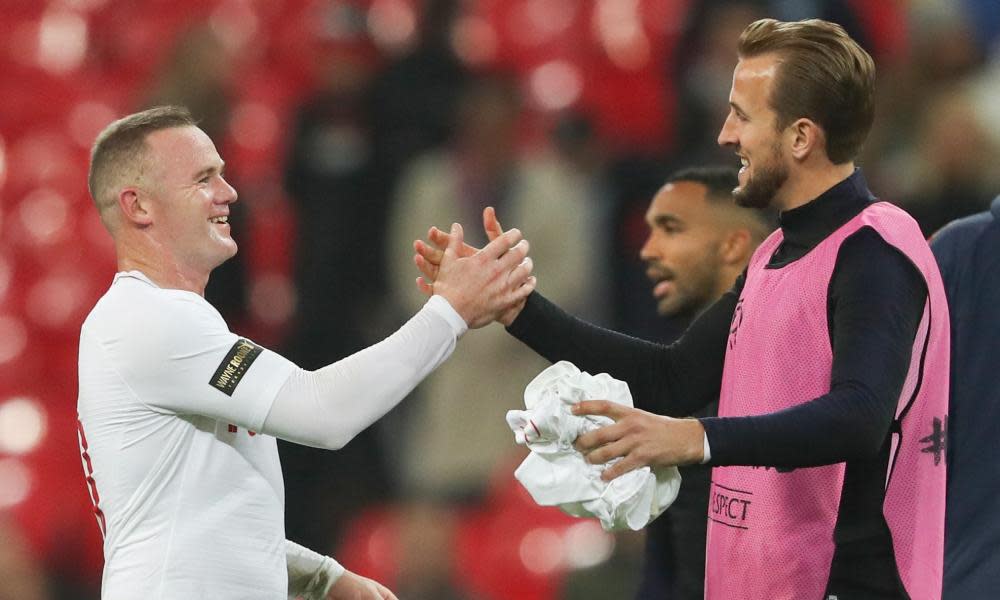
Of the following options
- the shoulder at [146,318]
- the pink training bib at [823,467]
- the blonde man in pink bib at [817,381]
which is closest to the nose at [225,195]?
the shoulder at [146,318]

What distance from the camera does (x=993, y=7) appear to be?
541cm

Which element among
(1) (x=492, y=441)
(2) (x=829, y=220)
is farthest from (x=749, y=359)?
(1) (x=492, y=441)

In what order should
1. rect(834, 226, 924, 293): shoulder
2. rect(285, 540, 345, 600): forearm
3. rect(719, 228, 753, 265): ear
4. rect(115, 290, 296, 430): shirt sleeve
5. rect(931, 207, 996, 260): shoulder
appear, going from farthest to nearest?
rect(719, 228, 753, 265): ear, rect(931, 207, 996, 260): shoulder, rect(285, 540, 345, 600): forearm, rect(115, 290, 296, 430): shirt sleeve, rect(834, 226, 924, 293): shoulder

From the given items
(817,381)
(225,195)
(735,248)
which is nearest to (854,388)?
(817,381)

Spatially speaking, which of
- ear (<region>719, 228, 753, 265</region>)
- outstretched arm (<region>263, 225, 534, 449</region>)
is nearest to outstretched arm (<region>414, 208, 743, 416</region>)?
outstretched arm (<region>263, 225, 534, 449</region>)

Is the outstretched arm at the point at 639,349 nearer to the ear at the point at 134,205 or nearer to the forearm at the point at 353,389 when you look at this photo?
the forearm at the point at 353,389

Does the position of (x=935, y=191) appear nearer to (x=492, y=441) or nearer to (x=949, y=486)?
(x=492, y=441)

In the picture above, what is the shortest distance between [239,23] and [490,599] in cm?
253

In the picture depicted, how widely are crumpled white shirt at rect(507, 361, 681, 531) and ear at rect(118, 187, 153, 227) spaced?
85 cm

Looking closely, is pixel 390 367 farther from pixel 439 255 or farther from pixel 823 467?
pixel 823 467

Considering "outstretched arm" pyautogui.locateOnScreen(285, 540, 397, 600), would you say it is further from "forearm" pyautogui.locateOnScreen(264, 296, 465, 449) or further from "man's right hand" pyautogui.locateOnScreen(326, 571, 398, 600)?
"forearm" pyautogui.locateOnScreen(264, 296, 465, 449)

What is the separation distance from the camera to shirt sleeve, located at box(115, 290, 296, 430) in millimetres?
2365

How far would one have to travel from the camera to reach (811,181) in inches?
97.0

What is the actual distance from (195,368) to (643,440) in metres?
0.80
